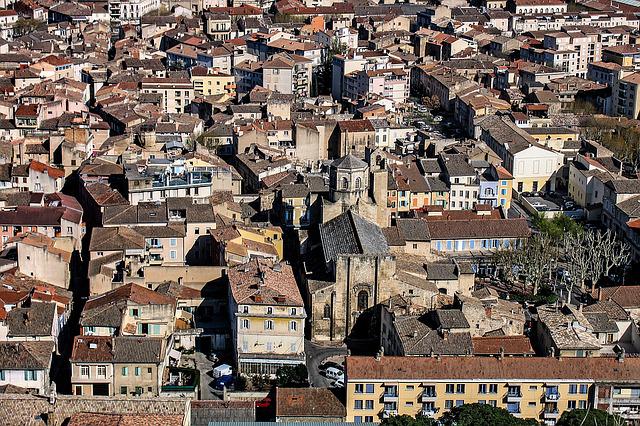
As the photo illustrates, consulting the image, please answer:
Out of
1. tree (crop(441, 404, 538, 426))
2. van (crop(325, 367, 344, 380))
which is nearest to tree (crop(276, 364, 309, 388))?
van (crop(325, 367, 344, 380))

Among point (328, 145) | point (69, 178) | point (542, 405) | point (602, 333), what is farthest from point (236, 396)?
point (328, 145)

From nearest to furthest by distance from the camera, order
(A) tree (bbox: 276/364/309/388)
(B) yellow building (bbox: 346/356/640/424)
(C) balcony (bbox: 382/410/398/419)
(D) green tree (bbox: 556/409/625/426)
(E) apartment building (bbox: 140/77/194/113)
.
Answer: (D) green tree (bbox: 556/409/625/426)
(C) balcony (bbox: 382/410/398/419)
(B) yellow building (bbox: 346/356/640/424)
(A) tree (bbox: 276/364/309/388)
(E) apartment building (bbox: 140/77/194/113)

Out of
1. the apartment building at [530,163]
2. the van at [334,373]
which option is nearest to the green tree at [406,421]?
the van at [334,373]

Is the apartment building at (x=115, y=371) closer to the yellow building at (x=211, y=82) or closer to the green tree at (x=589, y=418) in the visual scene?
the green tree at (x=589, y=418)

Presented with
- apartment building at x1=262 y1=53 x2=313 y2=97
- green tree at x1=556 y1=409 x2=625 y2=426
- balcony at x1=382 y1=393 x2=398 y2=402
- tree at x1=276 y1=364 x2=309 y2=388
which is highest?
apartment building at x1=262 y1=53 x2=313 y2=97

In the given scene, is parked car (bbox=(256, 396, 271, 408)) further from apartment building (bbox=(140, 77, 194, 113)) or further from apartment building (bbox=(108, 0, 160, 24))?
apartment building (bbox=(108, 0, 160, 24))

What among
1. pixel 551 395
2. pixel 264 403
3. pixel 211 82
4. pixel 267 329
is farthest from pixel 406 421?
pixel 211 82

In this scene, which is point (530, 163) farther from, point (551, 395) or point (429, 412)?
point (429, 412)
